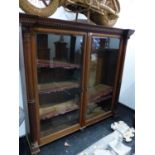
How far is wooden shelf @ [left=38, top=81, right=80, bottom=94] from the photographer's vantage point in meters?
1.29

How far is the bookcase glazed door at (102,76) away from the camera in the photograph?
1.58 metres

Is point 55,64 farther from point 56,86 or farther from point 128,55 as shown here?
point 128,55

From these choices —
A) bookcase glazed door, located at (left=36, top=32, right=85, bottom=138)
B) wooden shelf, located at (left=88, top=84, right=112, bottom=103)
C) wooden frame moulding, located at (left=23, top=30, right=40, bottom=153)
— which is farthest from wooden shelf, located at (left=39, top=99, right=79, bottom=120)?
wooden shelf, located at (left=88, top=84, right=112, bottom=103)

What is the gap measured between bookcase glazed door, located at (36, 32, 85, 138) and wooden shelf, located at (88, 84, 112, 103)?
0.18 meters

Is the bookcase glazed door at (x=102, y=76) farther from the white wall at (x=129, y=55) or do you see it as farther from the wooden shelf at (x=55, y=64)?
the white wall at (x=129, y=55)

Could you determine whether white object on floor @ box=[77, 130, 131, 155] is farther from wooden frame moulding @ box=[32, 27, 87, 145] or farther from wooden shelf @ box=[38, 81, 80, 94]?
wooden shelf @ box=[38, 81, 80, 94]

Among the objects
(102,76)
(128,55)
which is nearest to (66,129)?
(102,76)

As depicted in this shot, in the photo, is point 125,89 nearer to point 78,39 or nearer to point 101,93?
point 101,93

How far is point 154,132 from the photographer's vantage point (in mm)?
516

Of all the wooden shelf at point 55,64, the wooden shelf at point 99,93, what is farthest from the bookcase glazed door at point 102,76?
the wooden shelf at point 55,64

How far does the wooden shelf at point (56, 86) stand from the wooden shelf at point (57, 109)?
222 mm

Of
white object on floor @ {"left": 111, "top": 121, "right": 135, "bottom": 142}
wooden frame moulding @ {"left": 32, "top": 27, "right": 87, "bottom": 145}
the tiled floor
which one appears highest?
wooden frame moulding @ {"left": 32, "top": 27, "right": 87, "bottom": 145}

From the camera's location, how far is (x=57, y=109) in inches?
58.0
